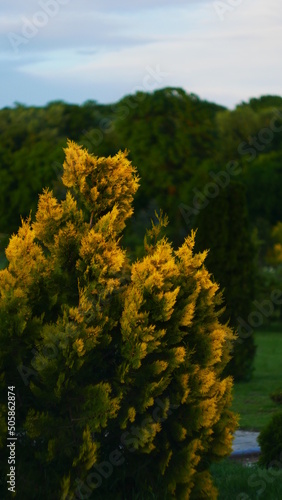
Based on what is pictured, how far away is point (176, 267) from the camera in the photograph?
5988mm

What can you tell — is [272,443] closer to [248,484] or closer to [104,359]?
[248,484]

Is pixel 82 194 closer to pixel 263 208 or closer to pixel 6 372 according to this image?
pixel 6 372

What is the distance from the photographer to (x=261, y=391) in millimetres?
15234

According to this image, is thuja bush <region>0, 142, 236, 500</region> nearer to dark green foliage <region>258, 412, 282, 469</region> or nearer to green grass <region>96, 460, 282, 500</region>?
green grass <region>96, 460, 282, 500</region>

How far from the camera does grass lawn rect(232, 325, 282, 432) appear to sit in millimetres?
12539

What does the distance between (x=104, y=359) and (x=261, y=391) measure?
9.70m

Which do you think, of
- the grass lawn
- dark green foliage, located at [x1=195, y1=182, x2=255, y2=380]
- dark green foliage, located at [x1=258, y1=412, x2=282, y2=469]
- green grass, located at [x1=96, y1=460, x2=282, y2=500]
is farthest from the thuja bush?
dark green foliage, located at [x1=195, y1=182, x2=255, y2=380]

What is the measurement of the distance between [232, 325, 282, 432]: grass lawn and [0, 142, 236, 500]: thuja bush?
5.94 m

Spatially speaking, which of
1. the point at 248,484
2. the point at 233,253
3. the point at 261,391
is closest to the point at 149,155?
the point at 233,253

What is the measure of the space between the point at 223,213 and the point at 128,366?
10476mm

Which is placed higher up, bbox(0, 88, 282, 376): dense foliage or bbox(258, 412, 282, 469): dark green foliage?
bbox(0, 88, 282, 376): dense foliage

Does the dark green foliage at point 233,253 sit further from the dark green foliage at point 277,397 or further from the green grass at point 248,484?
the green grass at point 248,484

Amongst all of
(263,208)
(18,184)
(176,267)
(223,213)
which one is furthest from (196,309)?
(263,208)

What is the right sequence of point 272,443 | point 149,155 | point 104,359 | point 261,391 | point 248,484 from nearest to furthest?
point 104,359 < point 248,484 < point 272,443 < point 261,391 < point 149,155
